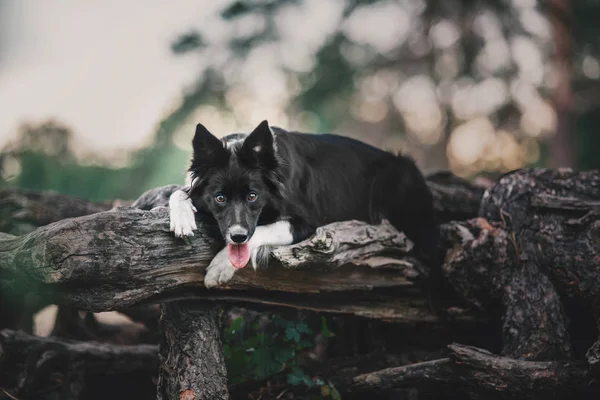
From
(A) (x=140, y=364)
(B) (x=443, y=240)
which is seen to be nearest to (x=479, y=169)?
(B) (x=443, y=240)

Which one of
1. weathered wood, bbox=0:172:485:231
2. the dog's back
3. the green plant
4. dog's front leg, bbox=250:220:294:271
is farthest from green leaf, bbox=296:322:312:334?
weathered wood, bbox=0:172:485:231

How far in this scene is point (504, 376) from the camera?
3797mm

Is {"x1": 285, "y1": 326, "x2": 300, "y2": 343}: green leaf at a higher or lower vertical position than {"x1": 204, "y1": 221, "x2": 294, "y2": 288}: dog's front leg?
lower

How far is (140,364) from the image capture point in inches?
209

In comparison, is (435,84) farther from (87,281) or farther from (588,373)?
(87,281)

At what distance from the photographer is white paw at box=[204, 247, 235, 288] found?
3807 millimetres

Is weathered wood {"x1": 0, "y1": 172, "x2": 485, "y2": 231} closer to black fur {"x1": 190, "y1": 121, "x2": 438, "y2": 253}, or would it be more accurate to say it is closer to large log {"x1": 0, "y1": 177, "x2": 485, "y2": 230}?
large log {"x1": 0, "y1": 177, "x2": 485, "y2": 230}

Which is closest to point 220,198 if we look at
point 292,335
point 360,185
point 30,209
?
point 292,335

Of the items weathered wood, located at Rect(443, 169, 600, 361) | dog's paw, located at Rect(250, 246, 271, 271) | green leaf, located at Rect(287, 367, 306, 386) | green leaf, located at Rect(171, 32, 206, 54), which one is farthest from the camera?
green leaf, located at Rect(171, 32, 206, 54)

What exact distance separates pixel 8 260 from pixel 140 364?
7.40ft

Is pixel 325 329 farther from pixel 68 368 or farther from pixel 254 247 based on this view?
pixel 68 368

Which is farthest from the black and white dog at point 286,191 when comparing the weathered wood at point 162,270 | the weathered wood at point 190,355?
the weathered wood at point 190,355

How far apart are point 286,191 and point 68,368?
2654 millimetres

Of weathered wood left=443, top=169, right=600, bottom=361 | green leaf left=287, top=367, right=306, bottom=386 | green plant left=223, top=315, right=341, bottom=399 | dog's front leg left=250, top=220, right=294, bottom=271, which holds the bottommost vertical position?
green leaf left=287, top=367, right=306, bottom=386
